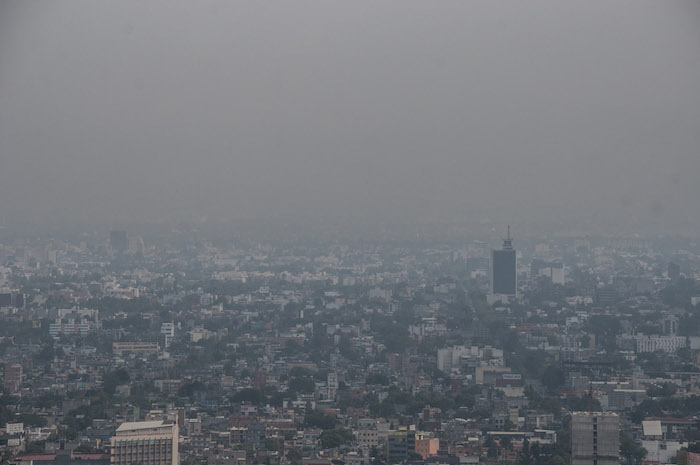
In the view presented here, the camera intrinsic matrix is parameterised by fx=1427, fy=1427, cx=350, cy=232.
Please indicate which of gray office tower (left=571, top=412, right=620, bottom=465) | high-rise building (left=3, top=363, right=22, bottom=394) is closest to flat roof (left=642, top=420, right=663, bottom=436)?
gray office tower (left=571, top=412, right=620, bottom=465)

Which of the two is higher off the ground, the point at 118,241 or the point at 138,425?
the point at 118,241

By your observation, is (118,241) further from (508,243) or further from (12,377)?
(12,377)

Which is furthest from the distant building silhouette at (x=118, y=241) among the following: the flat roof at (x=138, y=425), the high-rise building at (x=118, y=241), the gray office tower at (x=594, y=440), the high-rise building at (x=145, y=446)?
the gray office tower at (x=594, y=440)

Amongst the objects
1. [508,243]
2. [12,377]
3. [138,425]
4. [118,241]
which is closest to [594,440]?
[138,425]

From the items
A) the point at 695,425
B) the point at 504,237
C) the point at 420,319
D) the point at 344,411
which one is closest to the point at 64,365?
the point at 344,411

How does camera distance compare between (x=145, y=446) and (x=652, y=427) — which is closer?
(x=145, y=446)

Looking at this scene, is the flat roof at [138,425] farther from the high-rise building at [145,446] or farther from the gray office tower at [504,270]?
the gray office tower at [504,270]
